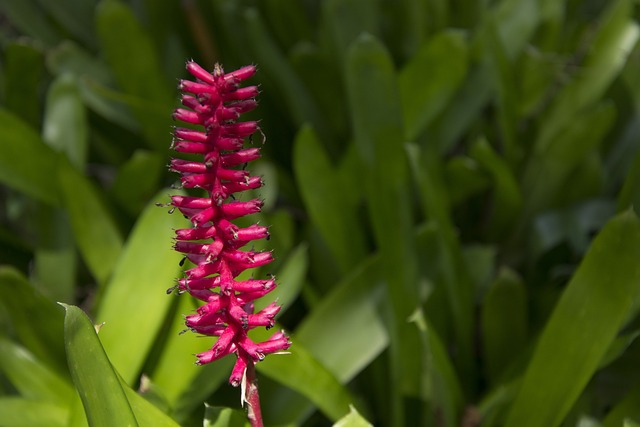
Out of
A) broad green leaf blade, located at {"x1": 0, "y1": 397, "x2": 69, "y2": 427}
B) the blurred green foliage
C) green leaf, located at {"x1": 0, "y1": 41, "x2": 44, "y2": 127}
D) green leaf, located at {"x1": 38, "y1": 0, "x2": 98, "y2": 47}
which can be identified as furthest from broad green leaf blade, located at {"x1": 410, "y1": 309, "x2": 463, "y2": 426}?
green leaf, located at {"x1": 38, "y1": 0, "x2": 98, "y2": 47}

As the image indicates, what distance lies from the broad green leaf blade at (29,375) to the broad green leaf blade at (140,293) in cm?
9

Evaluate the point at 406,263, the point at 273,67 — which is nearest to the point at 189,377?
the point at 406,263

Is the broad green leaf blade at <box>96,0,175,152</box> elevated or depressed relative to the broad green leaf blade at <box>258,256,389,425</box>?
elevated

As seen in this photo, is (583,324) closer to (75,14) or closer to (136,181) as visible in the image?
(136,181)

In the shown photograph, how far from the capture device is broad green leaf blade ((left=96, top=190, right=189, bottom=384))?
2.49 ft

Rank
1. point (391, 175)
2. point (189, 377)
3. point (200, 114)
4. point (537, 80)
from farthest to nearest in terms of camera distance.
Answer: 1. point (537, 80)
2. point (391, 175)
3. point (189, 377)
4. point (200, 114)

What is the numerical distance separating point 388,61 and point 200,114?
0.46 meters

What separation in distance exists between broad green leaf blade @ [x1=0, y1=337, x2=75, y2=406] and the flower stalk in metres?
0.41

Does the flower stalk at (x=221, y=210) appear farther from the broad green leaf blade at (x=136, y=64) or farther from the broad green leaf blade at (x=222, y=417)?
the broad green leaf blade at (x=136, y=64)

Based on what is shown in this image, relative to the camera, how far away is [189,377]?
76 cm

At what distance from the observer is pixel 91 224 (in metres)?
0.96

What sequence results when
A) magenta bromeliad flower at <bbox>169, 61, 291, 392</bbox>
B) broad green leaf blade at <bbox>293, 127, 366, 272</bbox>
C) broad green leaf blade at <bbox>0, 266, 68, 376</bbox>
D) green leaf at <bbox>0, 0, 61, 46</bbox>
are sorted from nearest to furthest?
1. magenta bromeliad flower at <bbox>169, 61, 291, 392</bbox>
2. broad green leaf blade at <bbox>0, 266, 68, 376</bbox>
3. broad green leaf blade at <bbox>293, 127, 366, 272</bbox>
4. green leaf at <bbox>0, 0, 61, 46</bbox>

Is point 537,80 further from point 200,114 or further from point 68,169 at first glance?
point 200,114

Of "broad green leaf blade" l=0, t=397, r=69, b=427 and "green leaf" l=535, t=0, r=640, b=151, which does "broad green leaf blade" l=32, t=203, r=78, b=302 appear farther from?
"green leaf" l=535, t=0, r=640, b=151
